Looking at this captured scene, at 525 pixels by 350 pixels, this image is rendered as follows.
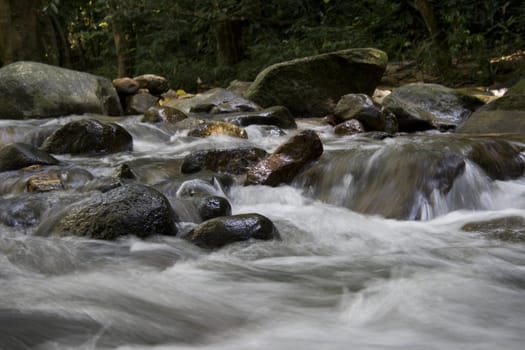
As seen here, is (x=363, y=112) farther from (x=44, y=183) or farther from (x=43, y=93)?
(x=43, y=93)

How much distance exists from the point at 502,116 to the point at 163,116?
4411 millimetres

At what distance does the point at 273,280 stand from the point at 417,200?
69.2 inches

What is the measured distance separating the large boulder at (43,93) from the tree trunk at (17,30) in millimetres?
2912

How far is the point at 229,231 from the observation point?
358 centimetres

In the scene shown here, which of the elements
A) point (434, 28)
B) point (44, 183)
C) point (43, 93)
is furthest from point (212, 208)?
point (434, 28)

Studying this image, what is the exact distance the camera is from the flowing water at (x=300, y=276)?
7.34ft

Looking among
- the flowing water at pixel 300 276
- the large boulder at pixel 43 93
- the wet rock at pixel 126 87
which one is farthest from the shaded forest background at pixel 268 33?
the flowing water at pixel 300 276

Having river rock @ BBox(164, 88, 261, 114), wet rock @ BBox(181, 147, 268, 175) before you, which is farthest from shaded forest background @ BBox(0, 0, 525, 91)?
wet rock @ BBox(181, 147, 268, 175)

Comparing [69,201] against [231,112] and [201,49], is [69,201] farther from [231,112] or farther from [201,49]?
[201,49]

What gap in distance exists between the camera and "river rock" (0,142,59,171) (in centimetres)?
543

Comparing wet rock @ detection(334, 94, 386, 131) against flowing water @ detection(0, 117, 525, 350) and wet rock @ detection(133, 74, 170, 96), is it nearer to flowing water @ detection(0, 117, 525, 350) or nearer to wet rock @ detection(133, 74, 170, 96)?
flowing water @ detection(0, 117, 525, 350)

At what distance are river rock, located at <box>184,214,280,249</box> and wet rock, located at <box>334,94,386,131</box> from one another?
3.98 meters

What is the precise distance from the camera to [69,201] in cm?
441

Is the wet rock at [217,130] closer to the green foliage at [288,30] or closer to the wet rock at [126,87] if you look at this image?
the wet rock at [126,87]
